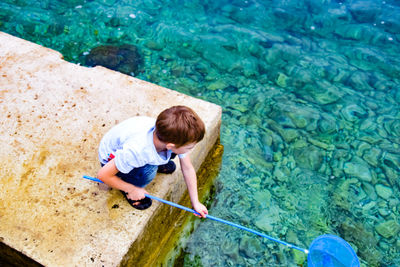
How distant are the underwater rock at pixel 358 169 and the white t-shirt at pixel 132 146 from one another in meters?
2.27

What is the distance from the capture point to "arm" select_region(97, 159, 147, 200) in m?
1.87

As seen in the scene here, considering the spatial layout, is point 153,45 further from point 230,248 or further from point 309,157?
point 230,248

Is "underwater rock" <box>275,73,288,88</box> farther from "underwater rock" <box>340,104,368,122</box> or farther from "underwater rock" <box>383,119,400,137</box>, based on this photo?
"underwater rock" <box>383,119,400,137</box>

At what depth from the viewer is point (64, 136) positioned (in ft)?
8.07

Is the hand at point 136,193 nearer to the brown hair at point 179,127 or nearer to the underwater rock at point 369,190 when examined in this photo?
the brown hair at point 179,127

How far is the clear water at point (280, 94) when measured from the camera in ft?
9.84

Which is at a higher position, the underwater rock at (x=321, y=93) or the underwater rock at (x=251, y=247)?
the underwater rock at (x=321, y=93)

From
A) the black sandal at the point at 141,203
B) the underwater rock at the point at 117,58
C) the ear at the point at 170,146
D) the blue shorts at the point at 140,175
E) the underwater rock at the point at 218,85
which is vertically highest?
the ear at the point at 170,146

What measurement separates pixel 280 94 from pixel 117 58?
2.36 meters

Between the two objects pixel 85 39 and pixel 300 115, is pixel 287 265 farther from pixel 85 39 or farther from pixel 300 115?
pixel 85 39

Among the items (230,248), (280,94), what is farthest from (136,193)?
(280,94)

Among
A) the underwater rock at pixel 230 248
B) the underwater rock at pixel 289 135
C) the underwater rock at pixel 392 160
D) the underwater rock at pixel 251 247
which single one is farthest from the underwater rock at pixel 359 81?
the underwater rock at pixel 230 248

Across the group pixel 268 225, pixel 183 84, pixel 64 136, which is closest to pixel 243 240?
pixel 268 225

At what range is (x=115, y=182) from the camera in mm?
1954
